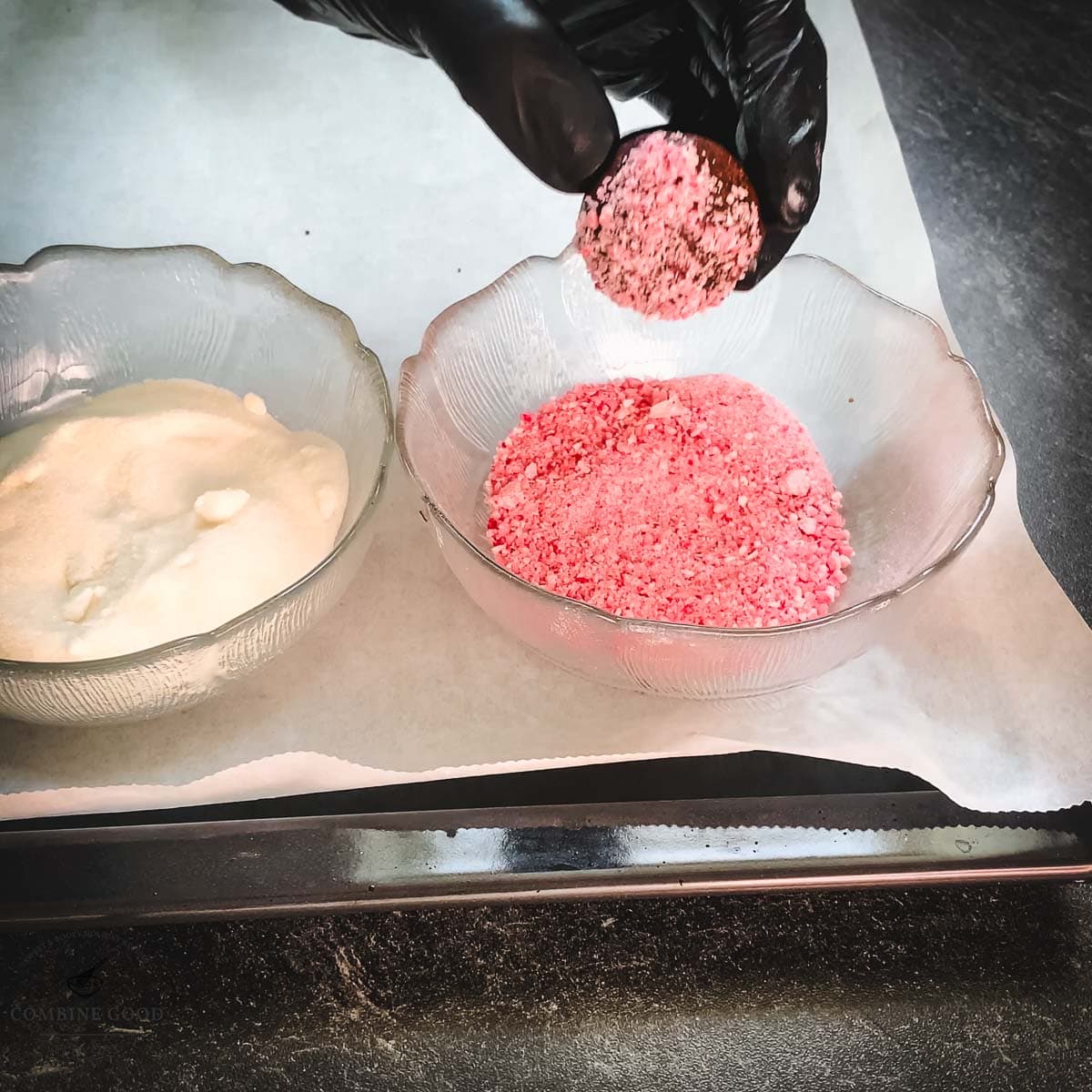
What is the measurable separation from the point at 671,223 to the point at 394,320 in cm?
39

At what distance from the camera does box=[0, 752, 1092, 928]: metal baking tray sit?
2.23 feet

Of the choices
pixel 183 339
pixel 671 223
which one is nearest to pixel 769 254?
pixel 671 223

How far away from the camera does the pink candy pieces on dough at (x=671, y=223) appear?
28.6 inches

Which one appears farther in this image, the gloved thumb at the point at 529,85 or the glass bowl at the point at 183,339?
the glass bowl at the point at 183,339

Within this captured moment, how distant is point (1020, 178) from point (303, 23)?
35.4 inches

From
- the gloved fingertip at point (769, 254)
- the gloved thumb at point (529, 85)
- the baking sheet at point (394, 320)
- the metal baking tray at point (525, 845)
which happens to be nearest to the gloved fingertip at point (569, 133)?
the gloved thumb at point (529, 85)

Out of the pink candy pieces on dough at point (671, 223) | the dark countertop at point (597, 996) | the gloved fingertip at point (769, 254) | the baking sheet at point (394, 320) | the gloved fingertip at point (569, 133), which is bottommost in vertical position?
the dark countertop at point (597, 996)

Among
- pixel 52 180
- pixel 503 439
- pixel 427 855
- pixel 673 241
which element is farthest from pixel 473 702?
pixel 52 180

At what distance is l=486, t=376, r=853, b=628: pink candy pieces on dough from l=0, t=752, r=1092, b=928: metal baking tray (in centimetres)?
13

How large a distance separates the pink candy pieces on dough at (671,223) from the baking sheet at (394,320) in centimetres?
27

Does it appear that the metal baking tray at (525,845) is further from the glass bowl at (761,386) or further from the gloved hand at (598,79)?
the gloved hand at (598,79)

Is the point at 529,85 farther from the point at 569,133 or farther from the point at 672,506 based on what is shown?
the point at 672,506

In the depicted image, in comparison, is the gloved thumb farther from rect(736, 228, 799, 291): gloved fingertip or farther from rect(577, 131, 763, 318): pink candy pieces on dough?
rect(736, 228, 799, 291): gloved fingertip

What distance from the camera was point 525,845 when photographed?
2.31 feet
